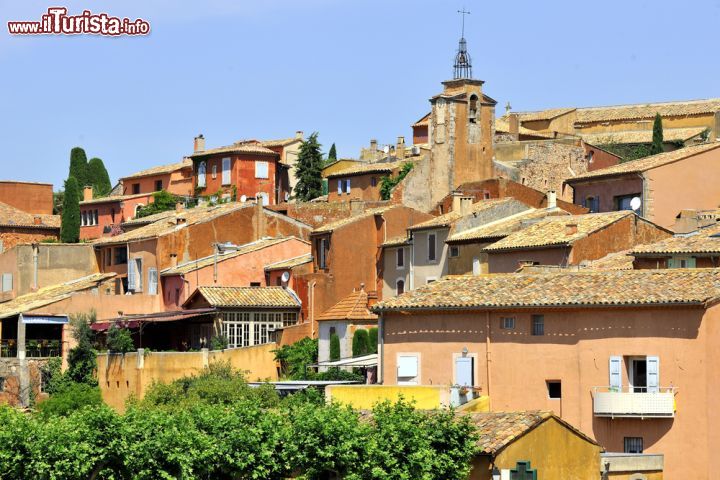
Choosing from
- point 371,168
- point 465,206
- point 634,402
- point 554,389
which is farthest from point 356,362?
point 371,168

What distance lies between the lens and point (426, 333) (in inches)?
2164

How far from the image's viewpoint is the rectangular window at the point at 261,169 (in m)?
95.1

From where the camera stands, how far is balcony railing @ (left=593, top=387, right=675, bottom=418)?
49.0m

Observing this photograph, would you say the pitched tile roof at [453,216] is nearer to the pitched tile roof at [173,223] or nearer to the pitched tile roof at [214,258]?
the pitched tile roof at [214,258]

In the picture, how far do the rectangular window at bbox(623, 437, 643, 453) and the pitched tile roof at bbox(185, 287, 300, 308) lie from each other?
2270 centimetres

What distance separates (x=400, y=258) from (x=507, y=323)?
18.0 m

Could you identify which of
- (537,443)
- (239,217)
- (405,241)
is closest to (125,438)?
(537,443)

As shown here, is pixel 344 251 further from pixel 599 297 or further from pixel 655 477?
pixel 655 477

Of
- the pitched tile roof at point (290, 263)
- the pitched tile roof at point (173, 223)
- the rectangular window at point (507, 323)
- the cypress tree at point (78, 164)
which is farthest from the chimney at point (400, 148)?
the rectangular window at point (507, 323)

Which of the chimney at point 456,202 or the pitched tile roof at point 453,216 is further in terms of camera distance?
the chimney at point 456,202

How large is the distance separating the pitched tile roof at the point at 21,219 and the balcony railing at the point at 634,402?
5075 cm

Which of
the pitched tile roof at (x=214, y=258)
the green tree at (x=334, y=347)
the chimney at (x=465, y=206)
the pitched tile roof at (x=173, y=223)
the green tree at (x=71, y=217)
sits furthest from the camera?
the green tree at (x=71, y=217)

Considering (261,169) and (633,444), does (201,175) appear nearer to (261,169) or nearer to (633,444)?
(261,169)

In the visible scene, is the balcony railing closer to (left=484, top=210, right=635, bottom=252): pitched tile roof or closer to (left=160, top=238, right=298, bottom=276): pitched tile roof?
(left=484, top=210, right=635, bottom=252): pitched tile roof
